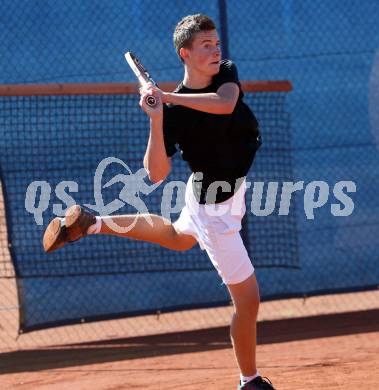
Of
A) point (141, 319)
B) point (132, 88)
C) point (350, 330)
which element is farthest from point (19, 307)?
point (350, 330)

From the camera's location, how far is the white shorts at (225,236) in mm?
4406

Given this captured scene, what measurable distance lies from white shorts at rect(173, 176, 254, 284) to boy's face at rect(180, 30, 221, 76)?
2.05ft

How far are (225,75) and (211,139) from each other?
314mm

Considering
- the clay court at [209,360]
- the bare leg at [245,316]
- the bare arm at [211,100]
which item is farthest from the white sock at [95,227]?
the clay court at [209,360]

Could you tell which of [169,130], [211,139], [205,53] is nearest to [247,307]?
[211,139]

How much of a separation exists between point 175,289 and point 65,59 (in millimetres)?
2005

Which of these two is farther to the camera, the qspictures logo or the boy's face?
the qspictures logo

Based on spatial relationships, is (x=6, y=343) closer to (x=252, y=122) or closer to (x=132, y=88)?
(x=132, y=88)

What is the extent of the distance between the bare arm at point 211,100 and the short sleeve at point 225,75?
0.05 metres

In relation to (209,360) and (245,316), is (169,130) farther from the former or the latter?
(209,360)

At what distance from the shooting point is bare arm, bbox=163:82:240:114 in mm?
4148

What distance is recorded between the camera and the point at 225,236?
442 centimetres

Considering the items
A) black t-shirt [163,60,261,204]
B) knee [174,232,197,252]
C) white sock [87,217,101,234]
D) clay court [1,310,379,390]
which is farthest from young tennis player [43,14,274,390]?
clay court [1,310,379,390]

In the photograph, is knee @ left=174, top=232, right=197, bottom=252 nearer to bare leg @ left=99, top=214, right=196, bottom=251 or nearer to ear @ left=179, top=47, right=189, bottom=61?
bare leg @ left=99, top=214, right=196, bottom=251
